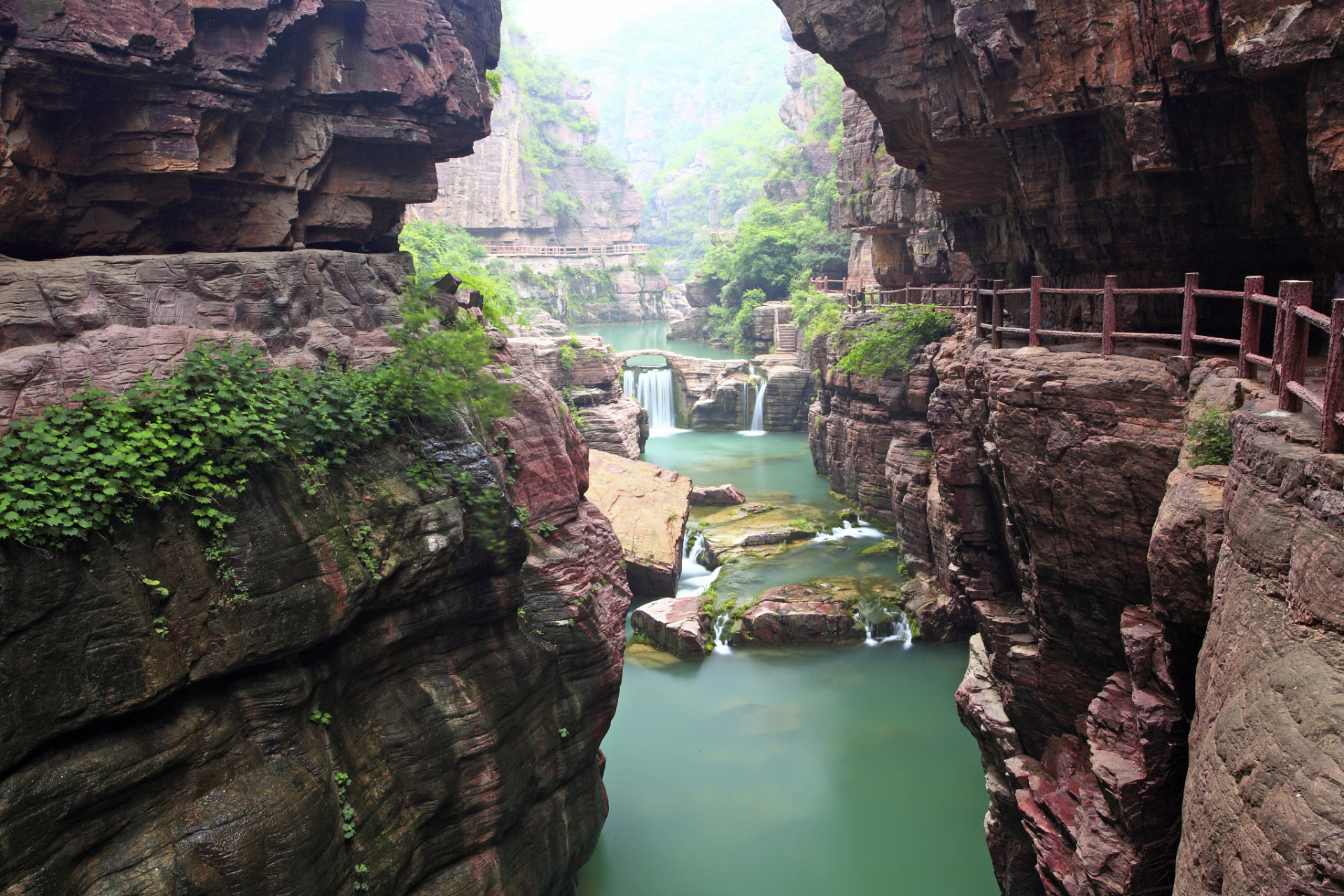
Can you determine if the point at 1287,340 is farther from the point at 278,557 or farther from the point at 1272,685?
the point at 278,557

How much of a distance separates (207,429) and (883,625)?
11891 mm

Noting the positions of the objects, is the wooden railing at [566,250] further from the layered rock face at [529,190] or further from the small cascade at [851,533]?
the small cascade at [851,533]

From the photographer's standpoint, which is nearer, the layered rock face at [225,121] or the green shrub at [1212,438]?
the green shrub at [1212,438]

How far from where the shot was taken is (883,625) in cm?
1473

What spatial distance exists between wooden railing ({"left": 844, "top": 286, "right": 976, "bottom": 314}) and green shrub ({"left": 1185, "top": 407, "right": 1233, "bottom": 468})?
11481 mm

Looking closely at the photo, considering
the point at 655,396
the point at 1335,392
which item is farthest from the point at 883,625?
the point at 655,396

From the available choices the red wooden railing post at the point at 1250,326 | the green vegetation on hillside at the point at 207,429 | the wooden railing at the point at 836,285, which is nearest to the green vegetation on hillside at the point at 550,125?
the wooden railing at the point at 836,285

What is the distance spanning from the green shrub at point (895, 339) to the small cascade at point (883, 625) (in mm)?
6351

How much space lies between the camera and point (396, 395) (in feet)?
23.5

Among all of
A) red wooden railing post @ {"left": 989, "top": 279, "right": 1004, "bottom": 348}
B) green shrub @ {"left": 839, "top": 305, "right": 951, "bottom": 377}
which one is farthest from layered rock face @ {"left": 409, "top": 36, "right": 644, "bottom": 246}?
red wooden railing post @ {"left": 989, "top": 279, "right": 1004, "bottom": 348}

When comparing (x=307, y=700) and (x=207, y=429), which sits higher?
(x=207, y=429)

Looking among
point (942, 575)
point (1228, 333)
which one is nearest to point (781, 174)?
point (942, 575)

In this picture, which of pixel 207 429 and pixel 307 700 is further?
pixel 307 700

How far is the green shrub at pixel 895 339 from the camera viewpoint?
18.7m
